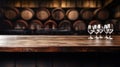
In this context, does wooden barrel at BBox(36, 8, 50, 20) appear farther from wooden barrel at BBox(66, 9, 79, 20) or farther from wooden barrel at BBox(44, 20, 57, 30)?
wooden barrel at BBox(66, 9, 79, 20)

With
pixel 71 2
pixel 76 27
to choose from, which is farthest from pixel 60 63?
pixel 71 2

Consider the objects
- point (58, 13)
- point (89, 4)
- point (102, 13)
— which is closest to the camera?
point (102, 13)

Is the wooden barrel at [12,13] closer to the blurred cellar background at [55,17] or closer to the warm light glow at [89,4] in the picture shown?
the blurred cellar background at [55,17]

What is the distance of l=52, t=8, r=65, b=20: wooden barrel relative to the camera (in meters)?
A: 8.84

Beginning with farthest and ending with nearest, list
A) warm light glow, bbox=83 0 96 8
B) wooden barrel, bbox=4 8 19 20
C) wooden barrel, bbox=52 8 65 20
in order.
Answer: warm light glow, bbox=83 0 96 8
wooden barrel, bbox=52 8 65 20
wooden barrel, bbox=4 8 19 20

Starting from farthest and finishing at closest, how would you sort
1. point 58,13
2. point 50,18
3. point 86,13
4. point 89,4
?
point 89,4, point 50,18, point 58,13, point 86,13

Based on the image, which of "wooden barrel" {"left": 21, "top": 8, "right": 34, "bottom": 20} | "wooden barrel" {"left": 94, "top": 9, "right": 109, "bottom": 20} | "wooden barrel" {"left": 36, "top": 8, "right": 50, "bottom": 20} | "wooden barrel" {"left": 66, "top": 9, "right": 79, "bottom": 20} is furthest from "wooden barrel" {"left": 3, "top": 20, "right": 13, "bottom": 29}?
"wooden barrel" {"left": 94, "top": 9, "right": 109, "bottom": 20}

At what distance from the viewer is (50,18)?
8.99 metres

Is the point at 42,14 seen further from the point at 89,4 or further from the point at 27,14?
the point at 89,4

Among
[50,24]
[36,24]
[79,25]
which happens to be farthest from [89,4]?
[36,24]

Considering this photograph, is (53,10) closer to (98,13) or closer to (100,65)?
(98,13)

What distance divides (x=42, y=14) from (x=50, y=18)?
0.38m

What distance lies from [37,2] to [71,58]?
7325mm

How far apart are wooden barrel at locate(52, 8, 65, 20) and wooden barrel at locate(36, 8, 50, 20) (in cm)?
23
